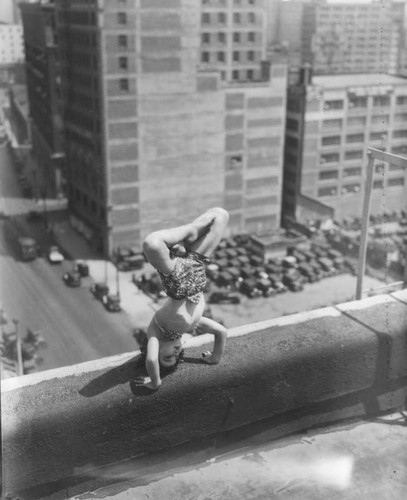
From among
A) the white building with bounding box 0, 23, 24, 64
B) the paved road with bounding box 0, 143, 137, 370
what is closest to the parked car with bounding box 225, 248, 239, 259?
the paved road with bounding box 0, 143, 137, 370

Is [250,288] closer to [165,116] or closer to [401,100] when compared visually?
[165,116]

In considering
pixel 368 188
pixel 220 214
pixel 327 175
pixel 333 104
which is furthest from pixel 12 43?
pixel 220 214

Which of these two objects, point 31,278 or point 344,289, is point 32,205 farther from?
point 344,289

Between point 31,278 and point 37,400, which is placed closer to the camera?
point 37,400

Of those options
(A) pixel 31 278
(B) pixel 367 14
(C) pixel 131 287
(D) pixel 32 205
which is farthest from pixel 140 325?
(B) pixel 367 14

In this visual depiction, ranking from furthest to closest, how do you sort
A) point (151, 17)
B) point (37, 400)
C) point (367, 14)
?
point (367, 14)
point (151, 17)
point (37, 400)

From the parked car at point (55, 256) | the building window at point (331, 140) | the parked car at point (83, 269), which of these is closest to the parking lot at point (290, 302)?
the parked car at point (83, 269)
